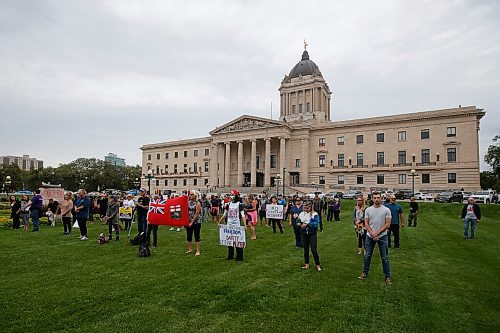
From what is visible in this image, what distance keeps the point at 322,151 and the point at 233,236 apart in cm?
6069

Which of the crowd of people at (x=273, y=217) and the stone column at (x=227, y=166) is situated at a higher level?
the stone column at (x=227, y=166)

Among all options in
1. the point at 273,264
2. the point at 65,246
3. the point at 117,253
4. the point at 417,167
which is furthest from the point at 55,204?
the point at 417,167

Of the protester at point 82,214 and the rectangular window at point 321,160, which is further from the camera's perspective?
the rectangular window at point 321,160

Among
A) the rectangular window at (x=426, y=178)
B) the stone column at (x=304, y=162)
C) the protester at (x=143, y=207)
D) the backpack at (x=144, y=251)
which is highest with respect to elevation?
the stone column at (x=304, y=162)

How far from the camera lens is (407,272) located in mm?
9203

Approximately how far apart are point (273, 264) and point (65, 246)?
7.79m

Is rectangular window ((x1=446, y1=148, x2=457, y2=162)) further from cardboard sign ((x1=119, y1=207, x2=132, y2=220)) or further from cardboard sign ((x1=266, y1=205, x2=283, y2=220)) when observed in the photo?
cardboard sign ((x1=119, y1=207, x2=132, y2=220))

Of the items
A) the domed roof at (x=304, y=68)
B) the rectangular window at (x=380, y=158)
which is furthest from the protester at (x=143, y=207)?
the domed roof at (x=304, y=68)

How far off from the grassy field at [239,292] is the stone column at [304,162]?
56731 mm

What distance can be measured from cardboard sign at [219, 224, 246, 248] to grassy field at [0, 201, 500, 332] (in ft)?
1.85

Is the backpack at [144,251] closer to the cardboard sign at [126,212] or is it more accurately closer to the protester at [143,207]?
the protester at [143,207]

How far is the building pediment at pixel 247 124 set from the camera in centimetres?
6994

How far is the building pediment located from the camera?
69.9 metres

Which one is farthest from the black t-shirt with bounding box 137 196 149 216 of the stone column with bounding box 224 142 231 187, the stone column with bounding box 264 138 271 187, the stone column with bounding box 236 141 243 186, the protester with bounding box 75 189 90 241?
the stone column with bounding box 224 142 231 187
